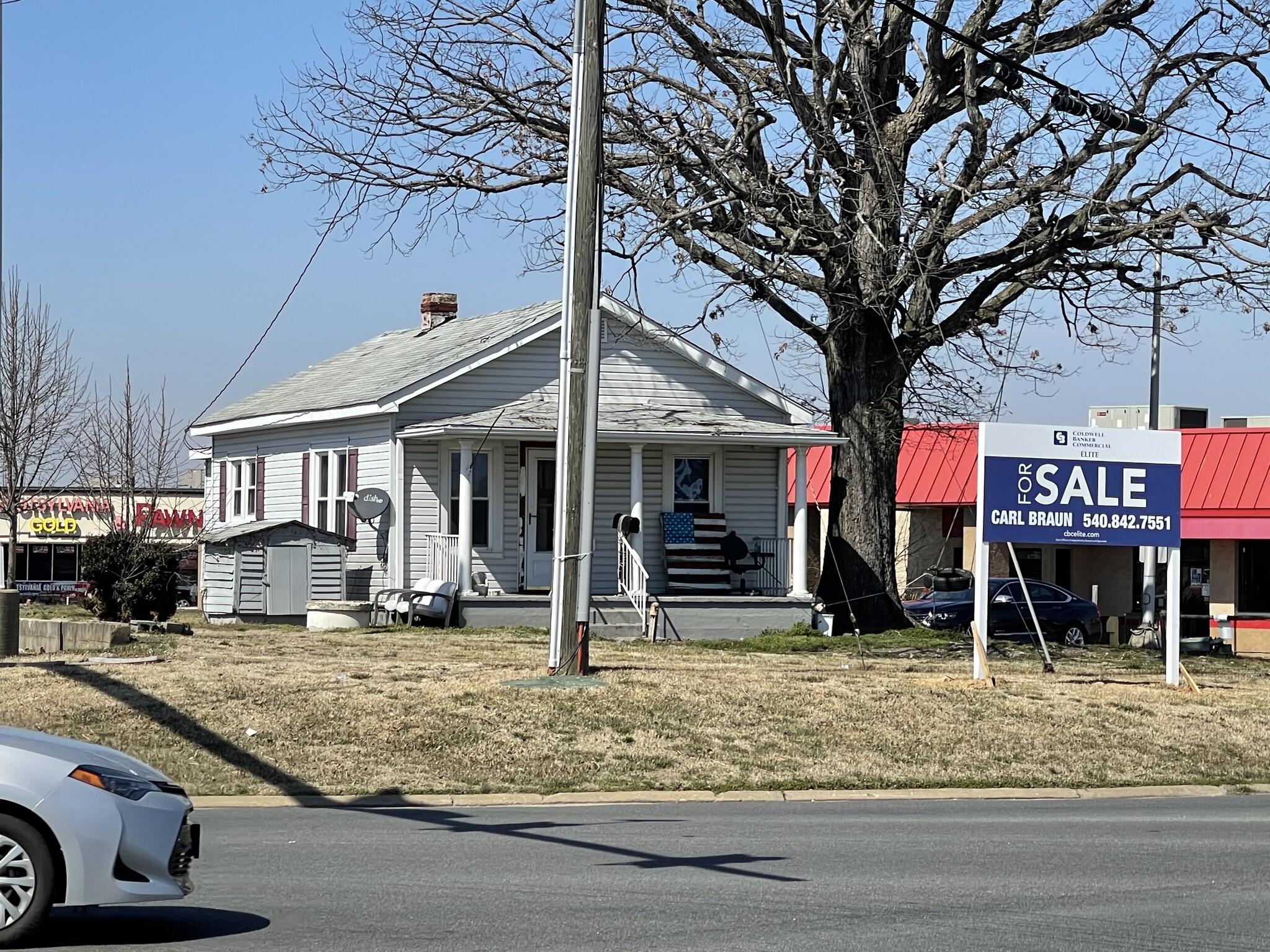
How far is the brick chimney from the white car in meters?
28.7

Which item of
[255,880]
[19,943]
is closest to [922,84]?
[255,880]

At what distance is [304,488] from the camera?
31812 millimetres

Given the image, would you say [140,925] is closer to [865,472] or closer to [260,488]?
[865,472]

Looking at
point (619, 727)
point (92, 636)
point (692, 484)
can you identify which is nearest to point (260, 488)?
point (692, 484)

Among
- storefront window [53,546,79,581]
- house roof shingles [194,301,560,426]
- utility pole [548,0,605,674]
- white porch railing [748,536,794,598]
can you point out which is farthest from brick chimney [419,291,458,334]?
storefront window [53,546,79,581]

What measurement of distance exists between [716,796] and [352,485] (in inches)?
692

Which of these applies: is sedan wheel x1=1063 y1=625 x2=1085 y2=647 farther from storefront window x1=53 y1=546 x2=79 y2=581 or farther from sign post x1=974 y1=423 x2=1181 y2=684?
storefront window x1=53 y1=546 x2=79 y2=581

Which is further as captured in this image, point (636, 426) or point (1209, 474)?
point (1209, 474)

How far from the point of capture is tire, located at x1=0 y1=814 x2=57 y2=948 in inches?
282

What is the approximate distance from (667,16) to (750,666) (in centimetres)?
1044

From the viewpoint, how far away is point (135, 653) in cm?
1892

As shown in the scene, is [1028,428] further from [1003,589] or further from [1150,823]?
[1003,589]

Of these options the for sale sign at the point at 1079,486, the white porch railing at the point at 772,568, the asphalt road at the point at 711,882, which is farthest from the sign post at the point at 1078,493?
the white porch railing at the point at 772,568

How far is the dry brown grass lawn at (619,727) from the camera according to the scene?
45.2ft
